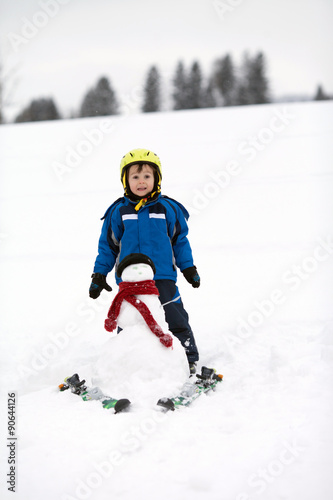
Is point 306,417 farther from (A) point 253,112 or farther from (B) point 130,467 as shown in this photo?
(A) point 253,112

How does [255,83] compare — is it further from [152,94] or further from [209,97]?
[152,94]

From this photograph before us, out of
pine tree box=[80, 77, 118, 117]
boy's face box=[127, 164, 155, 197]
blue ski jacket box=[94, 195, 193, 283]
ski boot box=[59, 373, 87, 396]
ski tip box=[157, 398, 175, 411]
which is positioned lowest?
ski boot box=[59, 373, 87, 396]

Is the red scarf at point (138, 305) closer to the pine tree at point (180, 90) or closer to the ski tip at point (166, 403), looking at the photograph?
the ski tip at point (166, 403)

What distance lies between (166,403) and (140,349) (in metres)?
0.38

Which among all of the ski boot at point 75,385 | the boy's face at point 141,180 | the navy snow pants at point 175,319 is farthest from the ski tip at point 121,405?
the boy's face at point 141,180

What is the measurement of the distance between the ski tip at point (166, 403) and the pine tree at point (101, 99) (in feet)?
114

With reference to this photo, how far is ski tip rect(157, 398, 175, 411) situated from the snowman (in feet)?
0.24

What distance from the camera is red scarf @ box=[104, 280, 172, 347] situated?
2861mm

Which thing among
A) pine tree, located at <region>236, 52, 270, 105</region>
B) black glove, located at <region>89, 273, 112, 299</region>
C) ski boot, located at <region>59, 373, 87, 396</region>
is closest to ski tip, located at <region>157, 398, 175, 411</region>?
ski boot, located at <region>59, 373, 87, 396</region>

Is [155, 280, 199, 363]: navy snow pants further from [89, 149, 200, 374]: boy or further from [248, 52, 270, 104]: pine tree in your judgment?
[248, 52, 270, 104]: pine tree

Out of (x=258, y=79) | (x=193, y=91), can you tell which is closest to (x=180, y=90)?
(x=193, y=91)

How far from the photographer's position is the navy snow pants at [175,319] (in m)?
3.37

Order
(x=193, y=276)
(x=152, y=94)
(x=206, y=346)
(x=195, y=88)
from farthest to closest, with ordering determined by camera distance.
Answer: (x=195, y=88), (x=152, y=94), (x=206, y=346), (x=193, y=276)

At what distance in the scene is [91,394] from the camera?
282 centimetres
